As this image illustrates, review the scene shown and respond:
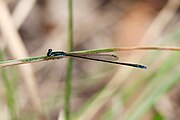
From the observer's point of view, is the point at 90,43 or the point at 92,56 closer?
the point at 92,56

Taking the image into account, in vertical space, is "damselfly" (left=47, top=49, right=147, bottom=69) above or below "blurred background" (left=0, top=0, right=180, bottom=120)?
below

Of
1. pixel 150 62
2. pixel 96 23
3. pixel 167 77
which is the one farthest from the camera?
pixel 96 23

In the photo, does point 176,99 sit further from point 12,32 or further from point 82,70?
point 12,32

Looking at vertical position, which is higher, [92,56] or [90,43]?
[90,43]

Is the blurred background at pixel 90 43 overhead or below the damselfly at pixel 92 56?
overhead

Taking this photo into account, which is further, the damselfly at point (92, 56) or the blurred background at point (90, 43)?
the blurred background at point (90, 43)

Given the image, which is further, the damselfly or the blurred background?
the blurred background

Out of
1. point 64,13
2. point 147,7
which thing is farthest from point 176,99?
point 64,13

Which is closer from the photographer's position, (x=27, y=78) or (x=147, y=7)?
(x=27, y=78)
